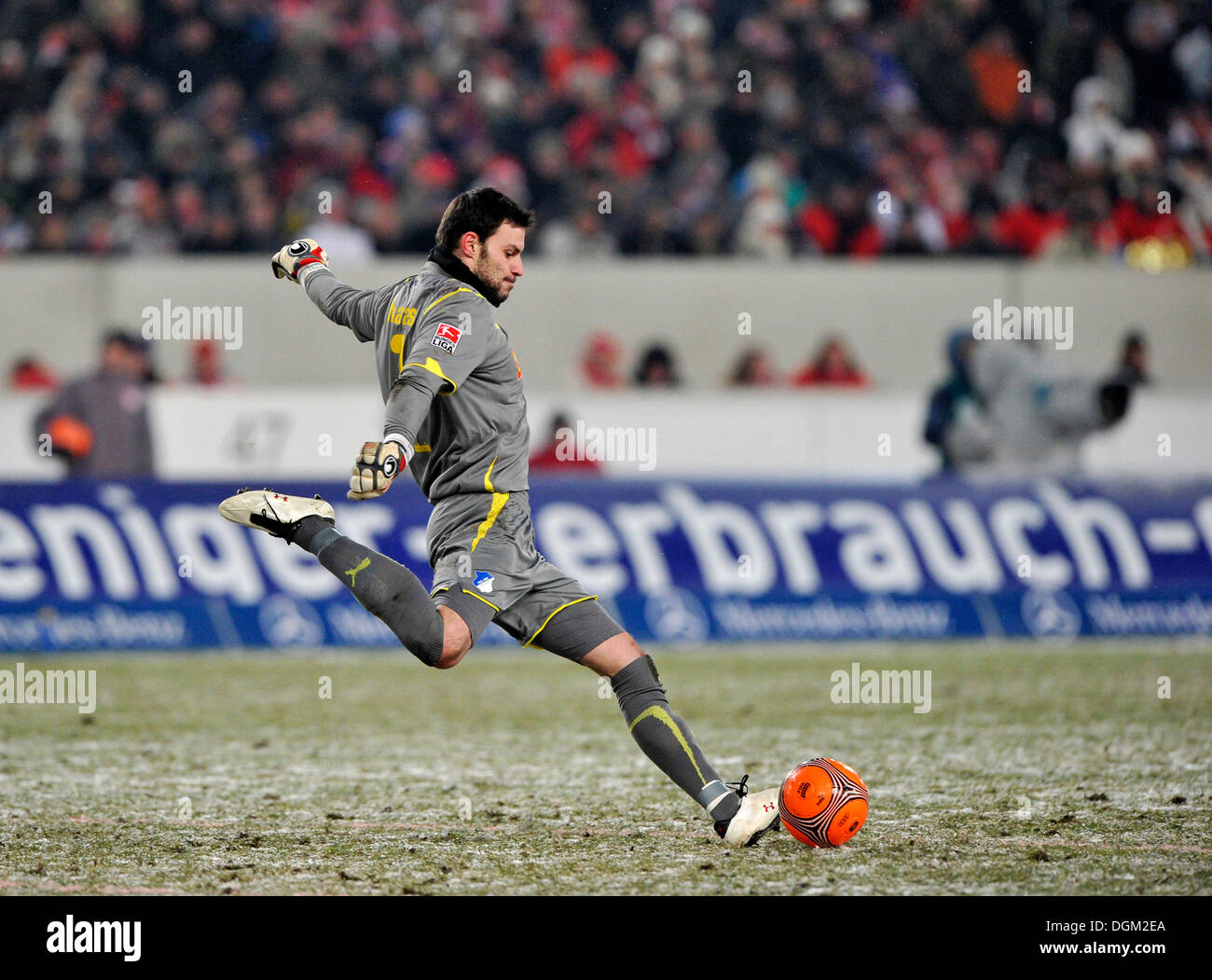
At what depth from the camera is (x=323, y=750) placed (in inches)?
308

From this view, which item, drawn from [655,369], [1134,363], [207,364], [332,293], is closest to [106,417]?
[207,364]

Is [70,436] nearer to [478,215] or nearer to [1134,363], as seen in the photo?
[478,215]

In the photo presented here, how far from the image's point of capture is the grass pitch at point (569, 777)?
5215 millimetres

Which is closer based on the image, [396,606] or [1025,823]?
[396,606]

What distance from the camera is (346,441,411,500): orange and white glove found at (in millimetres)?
4930

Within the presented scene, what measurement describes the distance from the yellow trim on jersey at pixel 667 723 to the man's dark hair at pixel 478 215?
1701 millimetres

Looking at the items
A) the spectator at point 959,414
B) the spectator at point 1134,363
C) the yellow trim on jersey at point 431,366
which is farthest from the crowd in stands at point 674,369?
the yellow trim on jersey at point 431,366

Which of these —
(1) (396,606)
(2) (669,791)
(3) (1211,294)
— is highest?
(3) (1211,294)

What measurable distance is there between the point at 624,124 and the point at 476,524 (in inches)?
444

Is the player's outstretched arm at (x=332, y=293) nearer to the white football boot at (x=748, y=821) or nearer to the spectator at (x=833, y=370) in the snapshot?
the white football boot at (x=748, y=821)

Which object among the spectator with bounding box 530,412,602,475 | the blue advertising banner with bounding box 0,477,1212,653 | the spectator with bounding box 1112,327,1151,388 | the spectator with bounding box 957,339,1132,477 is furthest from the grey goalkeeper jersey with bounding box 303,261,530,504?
the spectator with bounding box 1112,327,1151,388

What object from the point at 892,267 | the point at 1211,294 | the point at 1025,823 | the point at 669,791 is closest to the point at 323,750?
the point at 669,791
